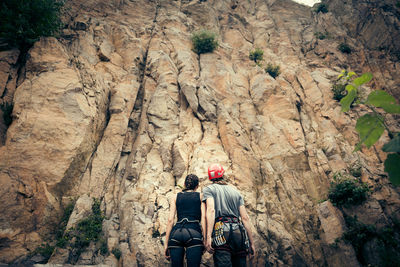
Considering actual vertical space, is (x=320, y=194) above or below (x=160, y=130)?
below

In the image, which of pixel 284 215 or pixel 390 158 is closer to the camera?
pixel 390 158

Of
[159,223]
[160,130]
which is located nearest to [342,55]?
[160,130]

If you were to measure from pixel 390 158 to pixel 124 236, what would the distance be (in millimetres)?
7859

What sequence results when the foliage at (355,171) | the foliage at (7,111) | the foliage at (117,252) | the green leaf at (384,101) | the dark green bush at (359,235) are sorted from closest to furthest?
the green leaf at (384,101)
the foliage at (117,252)
the dark green bush at (359,235)
the foliage at (7,111)
the foliage at (355,171)

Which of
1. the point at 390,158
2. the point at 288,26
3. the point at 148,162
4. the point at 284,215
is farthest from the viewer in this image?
the point at 288,26

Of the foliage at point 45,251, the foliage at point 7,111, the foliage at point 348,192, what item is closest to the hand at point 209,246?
the foliage at point 45,251

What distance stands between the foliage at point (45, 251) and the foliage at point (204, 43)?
1413 centimetres

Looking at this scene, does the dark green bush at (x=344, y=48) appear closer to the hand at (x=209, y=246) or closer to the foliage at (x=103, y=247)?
the hand at (x=209, y=246)

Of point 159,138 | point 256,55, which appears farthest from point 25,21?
point 256,55

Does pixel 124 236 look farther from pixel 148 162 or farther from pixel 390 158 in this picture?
pixel 390 158

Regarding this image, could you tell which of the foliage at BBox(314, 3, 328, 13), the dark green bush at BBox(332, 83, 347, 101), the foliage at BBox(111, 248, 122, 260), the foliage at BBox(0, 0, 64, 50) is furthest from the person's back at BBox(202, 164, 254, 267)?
the foliage at BBox(314, 3, 328, 13)

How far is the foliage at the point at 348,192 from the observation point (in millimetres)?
8148

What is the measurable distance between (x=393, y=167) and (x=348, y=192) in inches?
328

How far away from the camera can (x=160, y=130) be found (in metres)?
10.5
